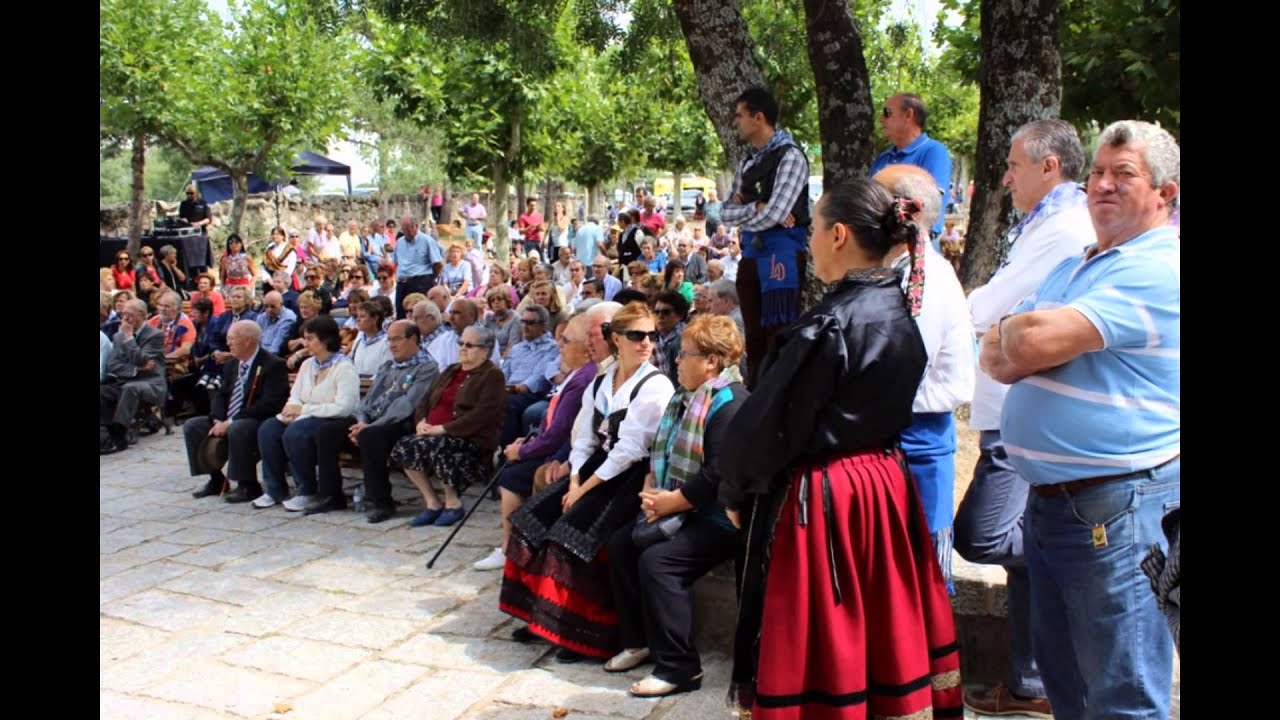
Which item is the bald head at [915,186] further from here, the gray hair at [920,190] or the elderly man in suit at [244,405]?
the elderly man in suit at [244,405]

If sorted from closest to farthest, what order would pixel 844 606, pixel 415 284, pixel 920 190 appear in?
pixel 844 606 → pixel 920 190 → pixel 415 284

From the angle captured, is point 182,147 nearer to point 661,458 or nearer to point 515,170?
point 515,170

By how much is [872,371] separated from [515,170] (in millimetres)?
18071

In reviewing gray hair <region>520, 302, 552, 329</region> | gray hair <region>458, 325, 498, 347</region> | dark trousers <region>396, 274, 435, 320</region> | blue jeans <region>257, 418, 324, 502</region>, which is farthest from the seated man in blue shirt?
dark trousers <region>396, 274, 435, 320</region>

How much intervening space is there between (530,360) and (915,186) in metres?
4.88

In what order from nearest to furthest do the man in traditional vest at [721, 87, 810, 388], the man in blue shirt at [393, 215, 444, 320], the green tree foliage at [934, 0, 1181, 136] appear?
the man in traditional vest at [721, 87, 810, 388] → the green tree foliage at [934, 0, 1181, 136] → the man in blue shirt at [393, 215, 444, 320]

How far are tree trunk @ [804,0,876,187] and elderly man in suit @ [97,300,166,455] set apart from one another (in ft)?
21.3

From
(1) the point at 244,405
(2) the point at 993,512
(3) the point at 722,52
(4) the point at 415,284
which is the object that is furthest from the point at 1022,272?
(4) the point at 415,284

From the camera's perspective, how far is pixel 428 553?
6.47m

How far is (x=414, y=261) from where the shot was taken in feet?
45.9

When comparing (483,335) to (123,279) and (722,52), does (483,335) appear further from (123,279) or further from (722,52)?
(123,279)

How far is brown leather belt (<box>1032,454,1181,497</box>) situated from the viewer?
8.35 ft

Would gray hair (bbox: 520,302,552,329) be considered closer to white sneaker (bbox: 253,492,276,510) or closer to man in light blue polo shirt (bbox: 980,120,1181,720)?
white sneaker (bbox: 253,492,276,510)
